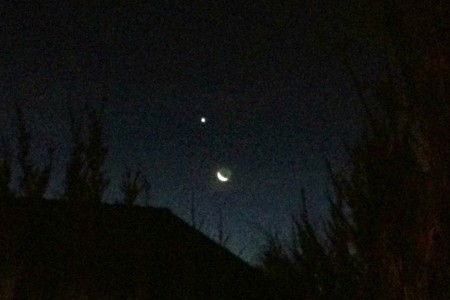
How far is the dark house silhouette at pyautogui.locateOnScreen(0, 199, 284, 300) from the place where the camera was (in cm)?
884

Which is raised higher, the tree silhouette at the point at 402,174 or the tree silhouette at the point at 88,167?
the tree silhouette at the point at 88,167

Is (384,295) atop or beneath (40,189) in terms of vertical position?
beneath

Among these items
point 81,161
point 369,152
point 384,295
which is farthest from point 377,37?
point 81,161

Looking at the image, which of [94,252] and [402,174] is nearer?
[402,174]

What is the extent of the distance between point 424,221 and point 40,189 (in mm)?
6982

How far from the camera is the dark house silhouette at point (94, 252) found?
348 inches

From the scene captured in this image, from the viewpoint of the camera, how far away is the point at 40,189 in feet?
36.2

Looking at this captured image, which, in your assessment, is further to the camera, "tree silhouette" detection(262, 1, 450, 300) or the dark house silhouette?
the dark house silhouette

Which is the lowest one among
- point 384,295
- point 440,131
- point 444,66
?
point 384,295

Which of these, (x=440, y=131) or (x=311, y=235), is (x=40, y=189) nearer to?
(x=311, y=235)

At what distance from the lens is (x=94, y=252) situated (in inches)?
355

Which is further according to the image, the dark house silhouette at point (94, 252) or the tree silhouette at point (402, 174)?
the dark house silhouette at point (94, 252)

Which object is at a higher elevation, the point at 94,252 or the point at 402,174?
the point at 94,252

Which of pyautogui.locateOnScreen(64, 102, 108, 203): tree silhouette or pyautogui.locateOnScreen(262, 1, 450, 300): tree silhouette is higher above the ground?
pyautogui.locateOnScreen(64, 102, 108, 203): tree silhouette
